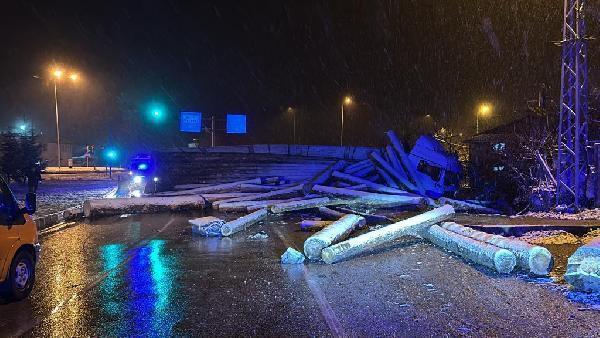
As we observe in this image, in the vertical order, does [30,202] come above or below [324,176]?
above

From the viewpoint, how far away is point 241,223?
12.1 metres

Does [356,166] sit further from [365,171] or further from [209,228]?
[209,228]

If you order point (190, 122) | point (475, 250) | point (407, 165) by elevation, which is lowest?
point (475, 250)

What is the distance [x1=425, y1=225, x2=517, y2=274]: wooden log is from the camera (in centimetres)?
711

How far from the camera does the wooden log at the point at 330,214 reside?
1413cm

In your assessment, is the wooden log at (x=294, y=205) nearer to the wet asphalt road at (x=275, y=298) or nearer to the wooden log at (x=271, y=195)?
the wooden log at (x=271, y=195)

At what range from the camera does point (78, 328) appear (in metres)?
5.03

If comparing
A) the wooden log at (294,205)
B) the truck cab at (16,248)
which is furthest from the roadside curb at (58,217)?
the truck cab at (16,248)

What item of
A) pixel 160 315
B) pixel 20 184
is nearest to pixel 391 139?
pixel 160 315

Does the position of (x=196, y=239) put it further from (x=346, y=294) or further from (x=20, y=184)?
(x=20, y=184)

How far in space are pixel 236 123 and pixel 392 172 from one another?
18.8 meters

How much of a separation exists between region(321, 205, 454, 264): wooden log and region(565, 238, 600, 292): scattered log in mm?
3401

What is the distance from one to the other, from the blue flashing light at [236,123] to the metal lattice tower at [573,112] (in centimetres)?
2623

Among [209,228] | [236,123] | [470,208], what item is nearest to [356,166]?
[470,208]
